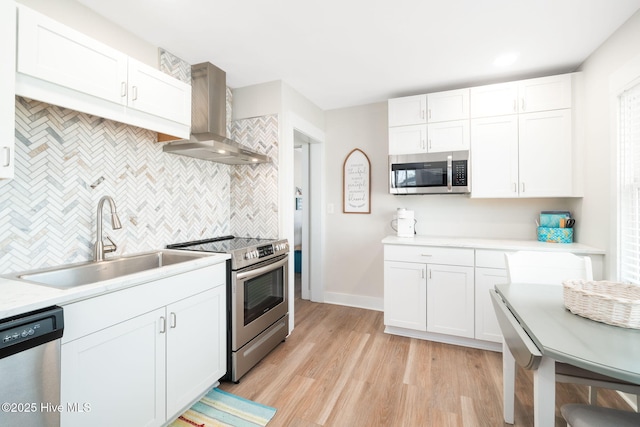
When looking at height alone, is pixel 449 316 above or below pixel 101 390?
below

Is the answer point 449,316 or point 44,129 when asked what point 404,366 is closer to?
point 449,316

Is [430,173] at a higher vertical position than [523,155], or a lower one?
lower

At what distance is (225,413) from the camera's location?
5.75 ft

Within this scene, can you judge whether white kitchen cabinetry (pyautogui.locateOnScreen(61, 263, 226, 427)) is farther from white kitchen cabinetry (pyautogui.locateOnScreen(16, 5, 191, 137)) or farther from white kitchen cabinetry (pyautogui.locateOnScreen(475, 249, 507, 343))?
white kitchen cabinetry (pyautogui.locateOnScreen(475, 249, 507, 343))

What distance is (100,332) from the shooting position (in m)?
1.26

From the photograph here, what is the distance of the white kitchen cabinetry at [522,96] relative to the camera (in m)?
2.53

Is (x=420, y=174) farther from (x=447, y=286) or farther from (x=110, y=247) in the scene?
(x=110, y=247)

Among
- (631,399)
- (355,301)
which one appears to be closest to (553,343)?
(631,399)

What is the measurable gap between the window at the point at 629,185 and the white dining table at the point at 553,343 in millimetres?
961

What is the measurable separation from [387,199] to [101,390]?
3.01 m

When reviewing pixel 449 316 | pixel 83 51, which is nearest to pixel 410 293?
pixel 449 316

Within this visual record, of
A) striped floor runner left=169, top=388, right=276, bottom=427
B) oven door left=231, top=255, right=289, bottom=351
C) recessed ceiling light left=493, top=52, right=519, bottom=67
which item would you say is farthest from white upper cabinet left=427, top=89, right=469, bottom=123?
striped floor runner left=169, top=388, right=276, bottom=427

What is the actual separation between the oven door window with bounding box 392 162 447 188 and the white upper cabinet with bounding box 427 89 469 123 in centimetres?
48

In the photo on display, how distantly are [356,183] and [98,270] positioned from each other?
2.74 metres
